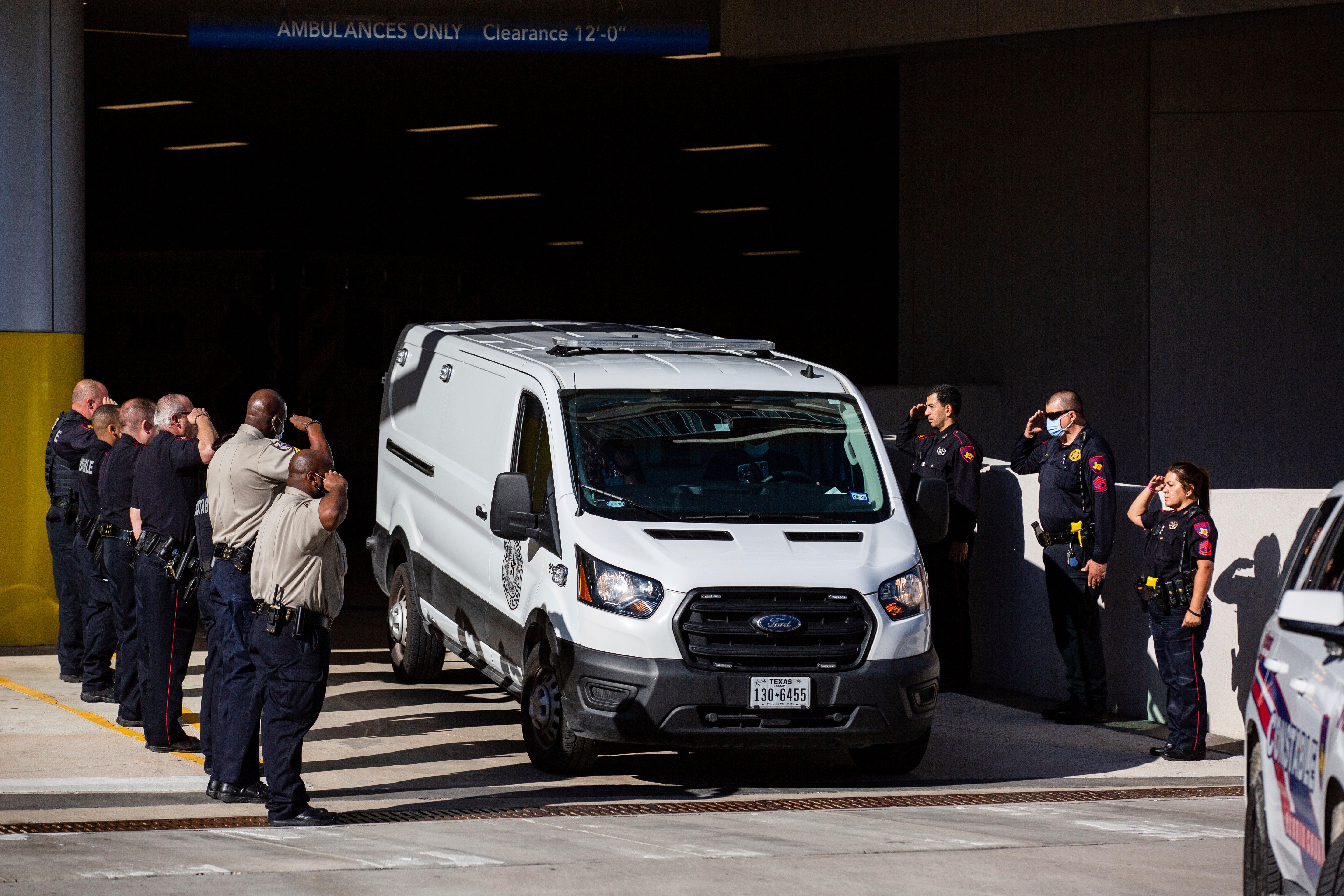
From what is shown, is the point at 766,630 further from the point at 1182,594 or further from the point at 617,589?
the point at 1182,594

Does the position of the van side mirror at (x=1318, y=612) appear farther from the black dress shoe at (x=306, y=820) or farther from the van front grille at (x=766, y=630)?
the black dress shoe at (x=306, y=820)

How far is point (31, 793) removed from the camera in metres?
8.59

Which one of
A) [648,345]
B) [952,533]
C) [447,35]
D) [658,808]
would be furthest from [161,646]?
[447,35]

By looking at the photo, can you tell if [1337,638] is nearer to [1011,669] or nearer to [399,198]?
[1011,669]

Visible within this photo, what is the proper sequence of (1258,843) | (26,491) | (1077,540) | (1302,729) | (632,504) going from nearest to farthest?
1. (1302,729)
2. (1258,843)
3. (632,504)
4. (1077,540)
5. (26,491)

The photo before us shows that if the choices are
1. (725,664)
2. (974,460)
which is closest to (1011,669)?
(974,460)

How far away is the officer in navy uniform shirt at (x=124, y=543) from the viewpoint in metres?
10.5

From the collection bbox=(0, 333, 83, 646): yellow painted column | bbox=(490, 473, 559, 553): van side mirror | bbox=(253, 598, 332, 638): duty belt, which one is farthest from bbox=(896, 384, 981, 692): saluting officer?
bbox=(0, 333, 83, 646): yellow painted column

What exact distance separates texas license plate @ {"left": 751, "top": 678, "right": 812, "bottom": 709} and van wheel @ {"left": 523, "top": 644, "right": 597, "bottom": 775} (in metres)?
0.95

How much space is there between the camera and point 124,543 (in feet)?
35.3

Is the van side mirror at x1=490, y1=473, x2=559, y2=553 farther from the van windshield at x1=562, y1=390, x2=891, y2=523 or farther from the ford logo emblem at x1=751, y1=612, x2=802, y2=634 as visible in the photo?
the ford logo emblem at x1=751, y1=612, x2=802, y2=634

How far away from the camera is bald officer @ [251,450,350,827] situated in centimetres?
781

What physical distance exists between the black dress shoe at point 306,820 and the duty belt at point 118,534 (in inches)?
133

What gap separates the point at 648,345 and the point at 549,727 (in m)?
2.54
